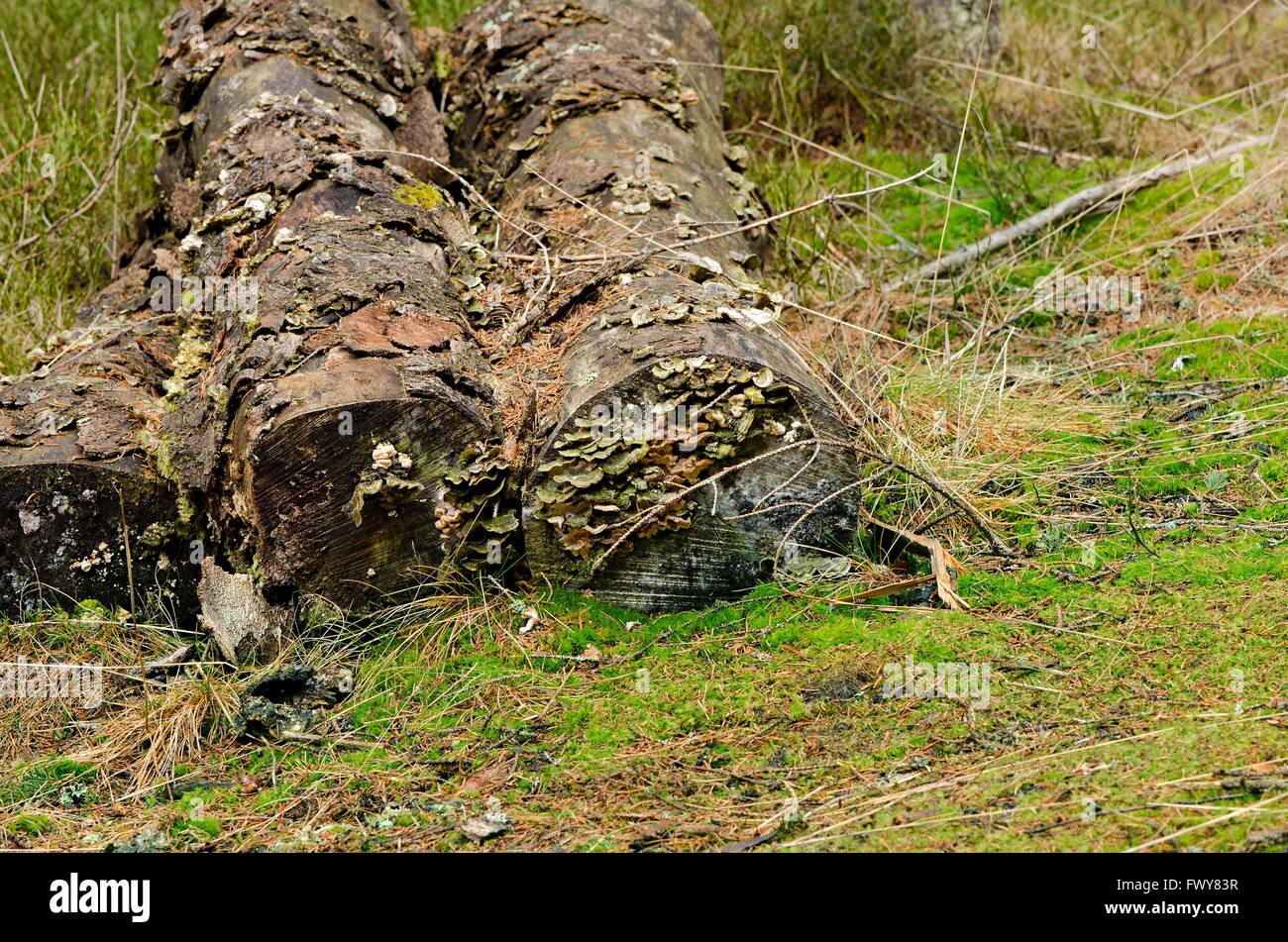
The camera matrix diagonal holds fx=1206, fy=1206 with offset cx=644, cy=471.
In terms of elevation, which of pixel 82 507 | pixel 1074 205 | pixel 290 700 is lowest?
pixel 290 700

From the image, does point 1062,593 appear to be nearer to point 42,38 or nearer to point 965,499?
point 965,499

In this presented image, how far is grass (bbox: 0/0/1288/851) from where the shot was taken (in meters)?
2.38

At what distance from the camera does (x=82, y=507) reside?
3.22m

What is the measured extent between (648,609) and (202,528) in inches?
49.4

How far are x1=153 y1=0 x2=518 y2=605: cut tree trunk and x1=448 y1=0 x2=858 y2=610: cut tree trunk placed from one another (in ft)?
0.61

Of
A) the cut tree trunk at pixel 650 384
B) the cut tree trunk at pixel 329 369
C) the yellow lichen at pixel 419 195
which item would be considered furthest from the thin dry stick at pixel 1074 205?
the cut tree trunk at pixel 329 369

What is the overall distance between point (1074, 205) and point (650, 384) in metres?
2.91

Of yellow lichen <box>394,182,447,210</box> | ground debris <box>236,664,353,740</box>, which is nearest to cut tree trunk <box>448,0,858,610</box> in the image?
yellow lichen <box>394,182,447,210</box>

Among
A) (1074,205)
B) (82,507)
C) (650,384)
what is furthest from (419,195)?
(1074,205)

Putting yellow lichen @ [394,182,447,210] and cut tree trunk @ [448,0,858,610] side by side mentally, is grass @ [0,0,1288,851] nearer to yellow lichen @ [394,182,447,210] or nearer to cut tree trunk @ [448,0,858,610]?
cut tree trunk @ [448,0,858,610]

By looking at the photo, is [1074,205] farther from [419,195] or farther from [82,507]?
[82,507]

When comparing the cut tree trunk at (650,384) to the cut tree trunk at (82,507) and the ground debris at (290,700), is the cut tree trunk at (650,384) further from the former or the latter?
the cut tree trunk at (82,507)

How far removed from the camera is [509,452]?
3133 mm
